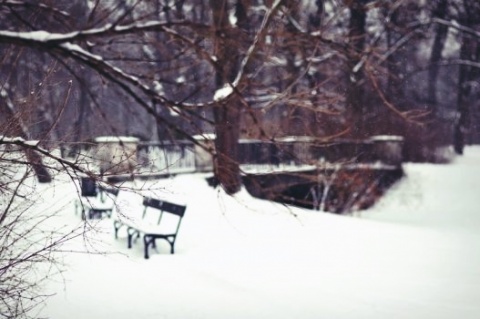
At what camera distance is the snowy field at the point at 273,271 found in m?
5.97

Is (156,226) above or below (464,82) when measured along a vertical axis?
below

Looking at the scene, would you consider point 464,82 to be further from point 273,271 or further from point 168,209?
point 273,271

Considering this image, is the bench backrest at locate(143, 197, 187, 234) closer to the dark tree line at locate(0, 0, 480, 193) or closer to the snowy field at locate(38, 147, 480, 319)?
the snowy field at locate(38, 147, 480, 319)

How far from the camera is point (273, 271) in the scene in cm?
761

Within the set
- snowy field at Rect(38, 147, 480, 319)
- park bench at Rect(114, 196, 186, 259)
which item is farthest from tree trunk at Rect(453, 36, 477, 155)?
park bench at Rect(114, 196, 186, 259)

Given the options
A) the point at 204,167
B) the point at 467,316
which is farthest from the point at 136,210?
the point at 467,316

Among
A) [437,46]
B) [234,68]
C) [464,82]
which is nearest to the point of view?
[234,68]

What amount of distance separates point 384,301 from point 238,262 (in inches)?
102

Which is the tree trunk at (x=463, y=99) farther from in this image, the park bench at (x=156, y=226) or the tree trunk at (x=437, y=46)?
the park bench at (x=156, y=226)

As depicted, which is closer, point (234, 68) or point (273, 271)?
point (273, 271)

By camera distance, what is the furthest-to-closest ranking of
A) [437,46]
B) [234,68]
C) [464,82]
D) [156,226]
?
1. [437,46]
2. [464,82]
3. [234,68]
4. [156,226]

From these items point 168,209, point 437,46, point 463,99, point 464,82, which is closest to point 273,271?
point 168,209

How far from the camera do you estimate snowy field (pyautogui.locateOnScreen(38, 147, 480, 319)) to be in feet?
19.6

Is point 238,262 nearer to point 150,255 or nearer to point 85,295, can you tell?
point 150,255
